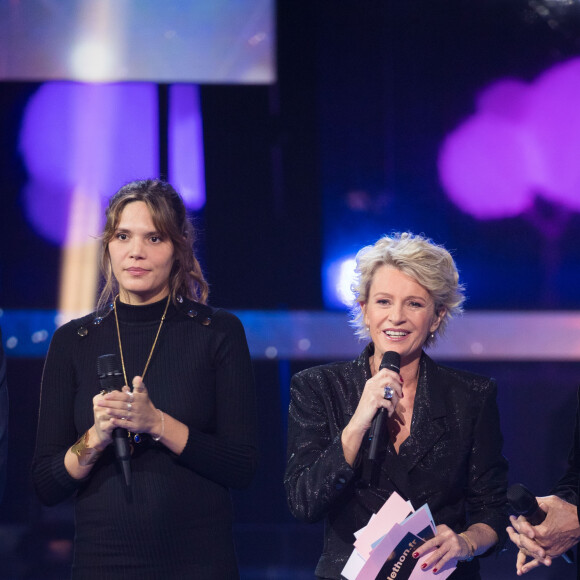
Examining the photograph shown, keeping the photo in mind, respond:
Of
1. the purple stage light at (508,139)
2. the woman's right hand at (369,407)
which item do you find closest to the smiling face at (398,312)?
the woman's right hand at (369,407)

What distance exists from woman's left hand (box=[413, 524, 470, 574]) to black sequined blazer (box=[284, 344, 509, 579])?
11cm

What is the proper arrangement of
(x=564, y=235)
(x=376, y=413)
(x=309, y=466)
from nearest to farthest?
(x=376, y=413) < (x=309, y=466) < (x=564, y=235)

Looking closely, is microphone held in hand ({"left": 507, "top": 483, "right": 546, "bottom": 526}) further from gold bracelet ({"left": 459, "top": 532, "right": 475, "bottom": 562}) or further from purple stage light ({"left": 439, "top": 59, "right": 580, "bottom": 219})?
purple stage light ({"left": 439, "top": 59, "right": 580, "bottom": 219})

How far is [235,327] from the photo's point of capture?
Answer: 2076mm

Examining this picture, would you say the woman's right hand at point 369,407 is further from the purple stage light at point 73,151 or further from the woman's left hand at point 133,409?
the purple stage light at point 73,151

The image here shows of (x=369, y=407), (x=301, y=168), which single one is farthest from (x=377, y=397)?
(x=301, y=168)

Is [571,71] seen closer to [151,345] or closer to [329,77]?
[329,77]

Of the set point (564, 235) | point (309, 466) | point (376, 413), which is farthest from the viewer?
point (564, 235)

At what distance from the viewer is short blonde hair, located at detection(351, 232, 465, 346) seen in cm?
207

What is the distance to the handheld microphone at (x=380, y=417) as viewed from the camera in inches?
70.5

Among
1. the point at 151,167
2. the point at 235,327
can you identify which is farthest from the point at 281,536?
the point at 235,327

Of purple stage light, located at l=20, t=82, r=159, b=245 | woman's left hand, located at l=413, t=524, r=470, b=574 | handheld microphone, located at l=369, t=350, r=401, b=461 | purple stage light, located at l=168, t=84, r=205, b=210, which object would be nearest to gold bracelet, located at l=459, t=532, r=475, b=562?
woman's left hand, located at l=413, t=524, r=470, b=574

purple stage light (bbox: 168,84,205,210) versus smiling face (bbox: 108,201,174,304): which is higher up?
purple stage light (bbox: 168,84,205,210)

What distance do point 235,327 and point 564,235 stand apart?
2488mm
